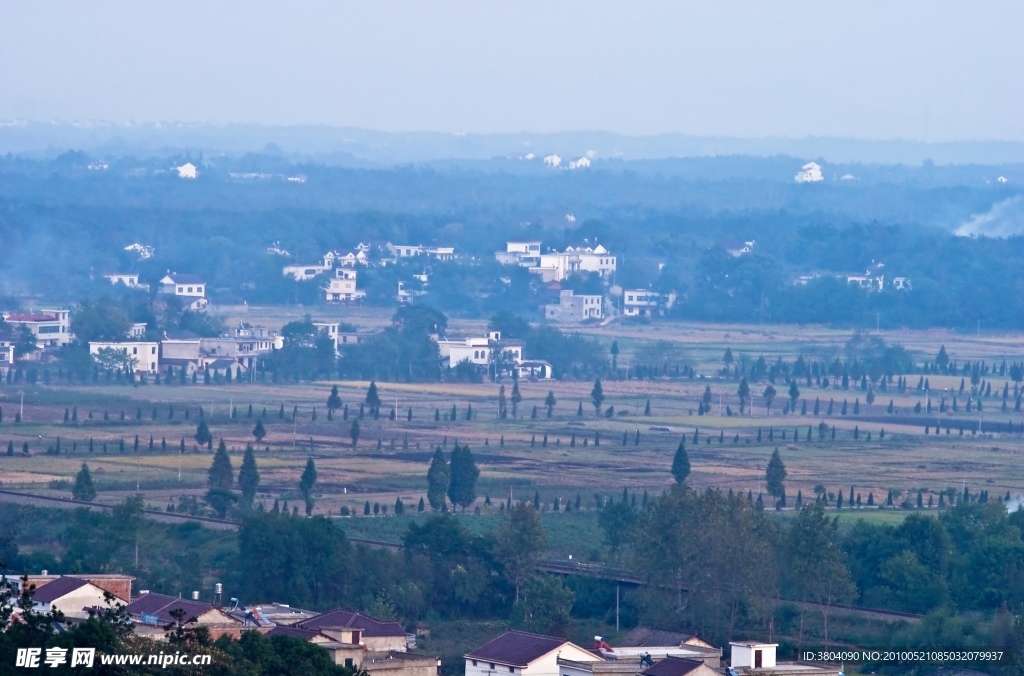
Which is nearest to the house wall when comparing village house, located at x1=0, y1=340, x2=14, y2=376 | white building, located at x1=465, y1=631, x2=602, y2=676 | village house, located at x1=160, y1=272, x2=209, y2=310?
white building, located at x1=465, y1=631, x2=602, y2=676

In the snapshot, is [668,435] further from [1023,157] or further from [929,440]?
[1023,157]

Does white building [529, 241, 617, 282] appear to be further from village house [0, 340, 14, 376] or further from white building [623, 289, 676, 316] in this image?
village house [0, 340, 14, 376]

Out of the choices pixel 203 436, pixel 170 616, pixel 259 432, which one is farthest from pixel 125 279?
pixel 170 616

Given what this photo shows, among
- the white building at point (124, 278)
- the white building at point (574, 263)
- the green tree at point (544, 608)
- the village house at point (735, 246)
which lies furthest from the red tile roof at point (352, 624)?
the village house at point (735, 246)

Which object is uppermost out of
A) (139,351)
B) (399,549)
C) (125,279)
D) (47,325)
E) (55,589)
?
(125,279)

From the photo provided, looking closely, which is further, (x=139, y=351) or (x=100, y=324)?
(x=100, y=324)

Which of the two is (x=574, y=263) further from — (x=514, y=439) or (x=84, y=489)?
(x=84, y=489)
